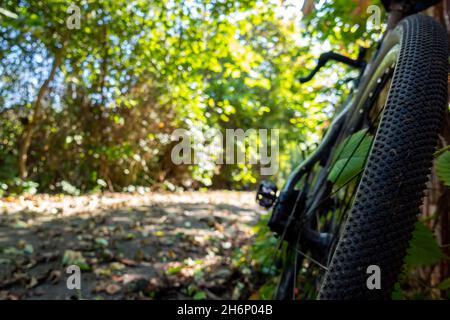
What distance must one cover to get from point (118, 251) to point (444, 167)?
118 inches

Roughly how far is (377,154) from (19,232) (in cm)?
375

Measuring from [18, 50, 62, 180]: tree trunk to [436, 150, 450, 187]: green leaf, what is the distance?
21.6 feet

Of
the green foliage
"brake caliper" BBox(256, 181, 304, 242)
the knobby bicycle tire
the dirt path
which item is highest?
the knobby bicycle tire

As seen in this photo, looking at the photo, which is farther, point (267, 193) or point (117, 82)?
point (117, 82)

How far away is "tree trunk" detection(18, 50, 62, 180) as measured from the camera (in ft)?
20.7

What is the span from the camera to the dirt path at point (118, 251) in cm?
261

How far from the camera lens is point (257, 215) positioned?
6.15 meters

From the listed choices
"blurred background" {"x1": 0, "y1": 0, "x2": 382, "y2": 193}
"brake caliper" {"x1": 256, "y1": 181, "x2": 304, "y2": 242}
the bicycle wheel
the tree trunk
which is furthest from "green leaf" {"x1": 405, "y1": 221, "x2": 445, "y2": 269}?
the tree trunk

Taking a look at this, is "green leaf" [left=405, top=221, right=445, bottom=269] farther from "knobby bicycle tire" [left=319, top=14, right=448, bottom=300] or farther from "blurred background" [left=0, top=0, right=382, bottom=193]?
"blurred background" [left=0, top=0, right=382, bottom=193]

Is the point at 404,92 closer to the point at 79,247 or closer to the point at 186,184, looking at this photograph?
the point at 79,247

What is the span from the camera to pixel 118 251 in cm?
333

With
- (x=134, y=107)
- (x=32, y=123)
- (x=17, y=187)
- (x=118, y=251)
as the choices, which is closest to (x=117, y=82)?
(x=134, y=107)

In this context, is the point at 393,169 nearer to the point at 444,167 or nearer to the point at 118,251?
the point at 444,167

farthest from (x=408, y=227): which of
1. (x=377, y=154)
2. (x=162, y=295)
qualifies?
(x=162, y=295)
